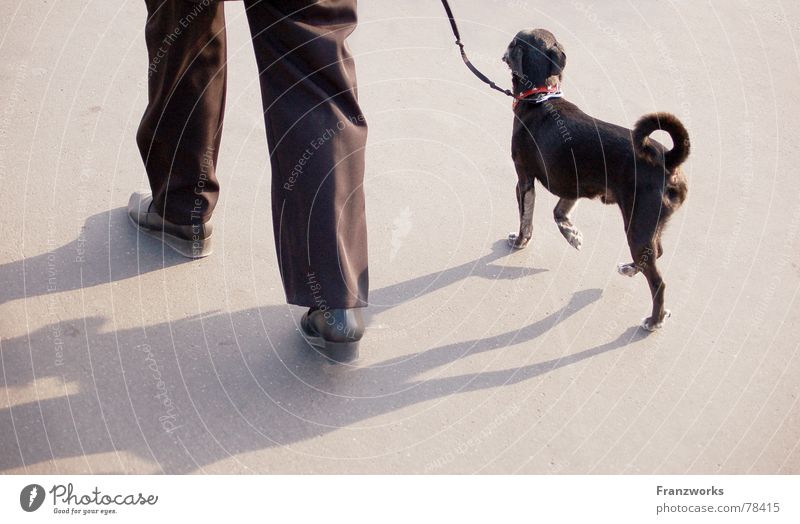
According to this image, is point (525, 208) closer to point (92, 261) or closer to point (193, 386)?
point (193, 386)

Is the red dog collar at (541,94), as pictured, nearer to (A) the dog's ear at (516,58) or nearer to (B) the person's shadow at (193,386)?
(A) the dog's ear at (516,58)

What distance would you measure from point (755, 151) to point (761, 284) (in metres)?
1.20

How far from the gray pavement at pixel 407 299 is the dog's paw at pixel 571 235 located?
0.43ft

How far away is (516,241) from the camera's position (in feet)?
13.2

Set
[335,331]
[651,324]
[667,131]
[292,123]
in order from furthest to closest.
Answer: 1. [651,324]
2. [667,131]
3. [335,331]
4. [292,123]

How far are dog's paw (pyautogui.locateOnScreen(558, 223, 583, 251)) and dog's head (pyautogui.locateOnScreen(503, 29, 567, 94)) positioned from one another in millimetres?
691

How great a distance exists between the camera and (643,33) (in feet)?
18.6

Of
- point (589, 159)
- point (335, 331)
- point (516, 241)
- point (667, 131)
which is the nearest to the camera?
point (335, 331)

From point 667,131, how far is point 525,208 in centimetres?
80

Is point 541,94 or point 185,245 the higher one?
point 541,94

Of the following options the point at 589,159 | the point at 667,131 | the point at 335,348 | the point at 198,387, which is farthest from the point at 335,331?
the point at 667,131

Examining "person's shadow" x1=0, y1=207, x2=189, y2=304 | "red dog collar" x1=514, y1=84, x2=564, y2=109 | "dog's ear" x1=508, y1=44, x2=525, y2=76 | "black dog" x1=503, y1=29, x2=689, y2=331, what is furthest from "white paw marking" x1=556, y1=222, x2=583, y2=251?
"person's shadow" x1=0, y1=207, x2=189, y2=304
